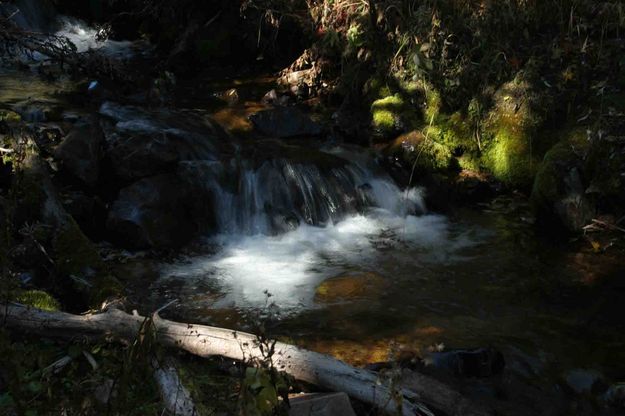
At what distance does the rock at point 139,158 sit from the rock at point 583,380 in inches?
206

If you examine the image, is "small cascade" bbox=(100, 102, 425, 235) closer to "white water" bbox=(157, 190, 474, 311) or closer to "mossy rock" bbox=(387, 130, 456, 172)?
"white water" bbox=(157, 190, 474, 311)

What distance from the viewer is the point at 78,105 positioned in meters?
9.66

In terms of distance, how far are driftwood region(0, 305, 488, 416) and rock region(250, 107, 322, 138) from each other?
6.14 meters

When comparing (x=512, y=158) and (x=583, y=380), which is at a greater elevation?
(x=512, y=158)

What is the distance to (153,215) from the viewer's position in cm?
689

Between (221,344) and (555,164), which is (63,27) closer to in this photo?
(555,164)

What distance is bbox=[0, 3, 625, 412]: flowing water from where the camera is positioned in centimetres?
510

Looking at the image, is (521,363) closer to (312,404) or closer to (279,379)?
(312,404)

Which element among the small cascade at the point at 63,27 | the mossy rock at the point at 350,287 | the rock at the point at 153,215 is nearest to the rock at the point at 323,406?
the mossy rock at the point at 350,287

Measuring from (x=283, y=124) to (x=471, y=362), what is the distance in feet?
19.7

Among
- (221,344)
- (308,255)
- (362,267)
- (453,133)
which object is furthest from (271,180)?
(221,344)

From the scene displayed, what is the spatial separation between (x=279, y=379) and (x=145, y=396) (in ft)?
3.29

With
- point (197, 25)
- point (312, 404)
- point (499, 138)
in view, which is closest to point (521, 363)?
point (312, 404)

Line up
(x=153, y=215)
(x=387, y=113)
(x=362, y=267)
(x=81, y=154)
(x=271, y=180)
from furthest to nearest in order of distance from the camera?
(x=387, y=113)
(x=271, y=180)
(x=81, y=154)
(x=153, y=215)
(x=362, y=267)
